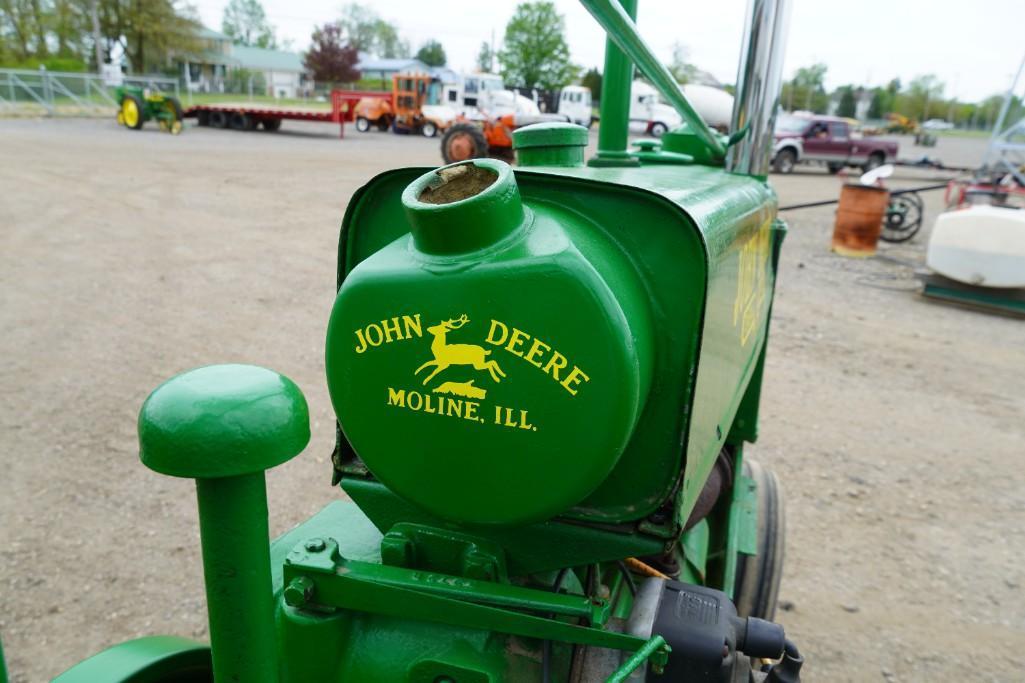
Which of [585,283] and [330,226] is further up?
[585,283]

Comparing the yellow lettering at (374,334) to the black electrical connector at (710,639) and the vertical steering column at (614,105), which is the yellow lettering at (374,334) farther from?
the vertical steering column at (614,105)

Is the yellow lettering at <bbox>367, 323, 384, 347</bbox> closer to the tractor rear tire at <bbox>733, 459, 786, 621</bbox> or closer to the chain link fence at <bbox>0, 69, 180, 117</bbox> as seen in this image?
the tractor rear tire at <bbox>733, 459, 786, 621</bbox>

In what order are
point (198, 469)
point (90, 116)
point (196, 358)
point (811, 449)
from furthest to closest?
point (90, 116)
point (196, 358)
point (811, 449)
point (198, 469)

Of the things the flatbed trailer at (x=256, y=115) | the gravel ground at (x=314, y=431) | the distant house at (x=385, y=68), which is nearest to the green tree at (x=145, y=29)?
the distant house at (x=385, y=68)

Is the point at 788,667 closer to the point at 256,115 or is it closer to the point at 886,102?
the point at 256,115

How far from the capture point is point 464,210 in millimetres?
1059

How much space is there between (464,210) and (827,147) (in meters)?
22.4

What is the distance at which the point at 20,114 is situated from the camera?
2348cm

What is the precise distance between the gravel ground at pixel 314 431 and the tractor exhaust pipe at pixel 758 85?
1.78 m

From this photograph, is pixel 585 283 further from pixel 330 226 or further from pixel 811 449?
pixel 330 226

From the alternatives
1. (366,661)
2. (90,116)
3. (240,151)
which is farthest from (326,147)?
(366,661)

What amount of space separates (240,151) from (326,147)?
9.83ft

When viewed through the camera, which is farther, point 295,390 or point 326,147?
point 326,147

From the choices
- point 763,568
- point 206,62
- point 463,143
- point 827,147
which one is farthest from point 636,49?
point 206,62
